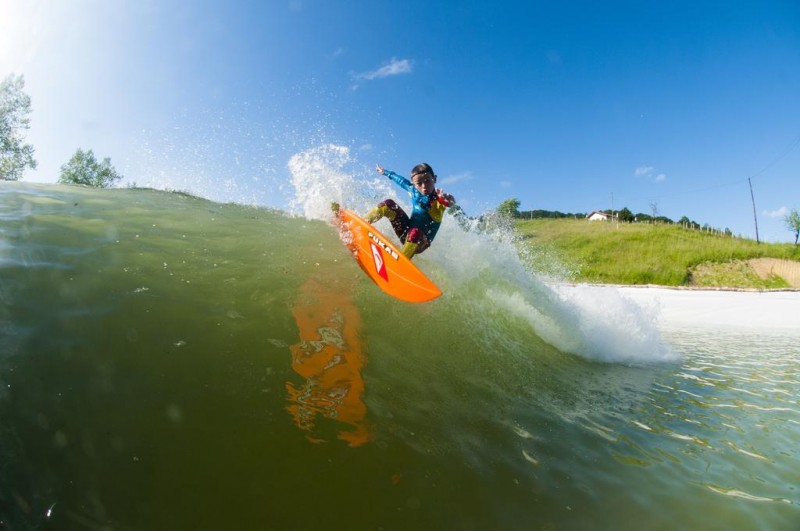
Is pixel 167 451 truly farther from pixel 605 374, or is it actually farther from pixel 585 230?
pixel 585 230

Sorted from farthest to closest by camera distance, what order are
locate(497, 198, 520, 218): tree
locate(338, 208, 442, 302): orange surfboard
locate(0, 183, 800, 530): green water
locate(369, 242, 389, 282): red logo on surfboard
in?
locate(497, 198, 520, 218): tree
locate(369, 242, 389, 282): red logo on surfboard
locate(338, 208, 442, 302): orange surfboard
locate(0, 183, 800, 530): green water

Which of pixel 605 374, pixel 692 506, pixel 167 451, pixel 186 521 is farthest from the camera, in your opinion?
pixel 605 374

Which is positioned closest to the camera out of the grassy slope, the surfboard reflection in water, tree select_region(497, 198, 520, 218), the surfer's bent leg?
the surfboard reflection in water

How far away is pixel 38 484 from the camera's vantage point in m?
1.97

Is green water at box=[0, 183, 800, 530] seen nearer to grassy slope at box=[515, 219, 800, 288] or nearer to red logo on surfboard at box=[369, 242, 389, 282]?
red logo on surfboard at box=[369, 242, 389, 282]

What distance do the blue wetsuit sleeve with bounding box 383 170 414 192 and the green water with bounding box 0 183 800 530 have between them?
2.17m

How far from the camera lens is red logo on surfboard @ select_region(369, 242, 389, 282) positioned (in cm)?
650

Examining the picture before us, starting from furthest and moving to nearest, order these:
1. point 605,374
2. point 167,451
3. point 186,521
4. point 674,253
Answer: point 674,253
point 605,374
point 167,451
point 186,521

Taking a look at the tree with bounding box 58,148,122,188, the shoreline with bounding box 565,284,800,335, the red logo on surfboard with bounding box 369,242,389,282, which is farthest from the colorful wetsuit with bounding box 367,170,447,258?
the tree with bounding box 58,148,122,188

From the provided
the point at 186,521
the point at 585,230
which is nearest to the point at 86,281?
the point at 186,521

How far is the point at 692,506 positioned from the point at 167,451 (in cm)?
333

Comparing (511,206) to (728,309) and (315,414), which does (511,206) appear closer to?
(728,309)

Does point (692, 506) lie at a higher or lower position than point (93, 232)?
lower

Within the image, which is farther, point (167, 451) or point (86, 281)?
point (86, 281)
